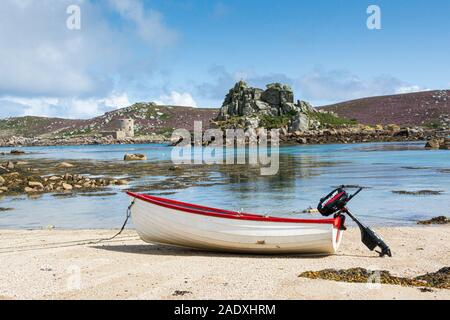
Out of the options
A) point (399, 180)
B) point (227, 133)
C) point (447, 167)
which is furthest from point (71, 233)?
point (227, 133)

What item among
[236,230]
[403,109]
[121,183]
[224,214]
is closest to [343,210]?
[236,230]

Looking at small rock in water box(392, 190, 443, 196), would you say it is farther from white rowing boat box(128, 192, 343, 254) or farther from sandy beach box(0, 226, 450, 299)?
white rowing boat box(128, 192, 343, 254)

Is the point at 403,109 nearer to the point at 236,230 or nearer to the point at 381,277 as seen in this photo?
the point at 236,230

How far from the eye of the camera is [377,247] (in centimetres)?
1460

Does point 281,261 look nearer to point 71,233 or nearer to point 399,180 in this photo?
point 71,233

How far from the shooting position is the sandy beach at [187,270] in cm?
993

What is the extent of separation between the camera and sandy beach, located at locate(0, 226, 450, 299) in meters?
9.93

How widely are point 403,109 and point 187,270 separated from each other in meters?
158

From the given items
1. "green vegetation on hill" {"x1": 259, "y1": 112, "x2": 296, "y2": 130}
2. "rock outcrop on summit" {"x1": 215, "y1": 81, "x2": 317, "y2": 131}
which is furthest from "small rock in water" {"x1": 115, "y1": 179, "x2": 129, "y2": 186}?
"rock outcrop on summit" {"x1": 215, "y1": 81, "x2": 317, "y2": 131}

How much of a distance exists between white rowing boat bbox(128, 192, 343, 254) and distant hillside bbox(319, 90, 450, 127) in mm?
132098

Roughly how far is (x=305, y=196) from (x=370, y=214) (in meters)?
7.12

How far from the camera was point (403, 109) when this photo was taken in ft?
518

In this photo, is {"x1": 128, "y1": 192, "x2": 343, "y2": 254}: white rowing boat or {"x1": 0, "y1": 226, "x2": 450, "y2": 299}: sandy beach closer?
{"x1": 0, "y1": 226, "x2": 450, "y2": 299}: sandy beach

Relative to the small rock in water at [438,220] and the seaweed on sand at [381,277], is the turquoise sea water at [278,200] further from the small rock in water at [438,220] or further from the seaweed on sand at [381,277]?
the seaweed on sand at [381,277]
